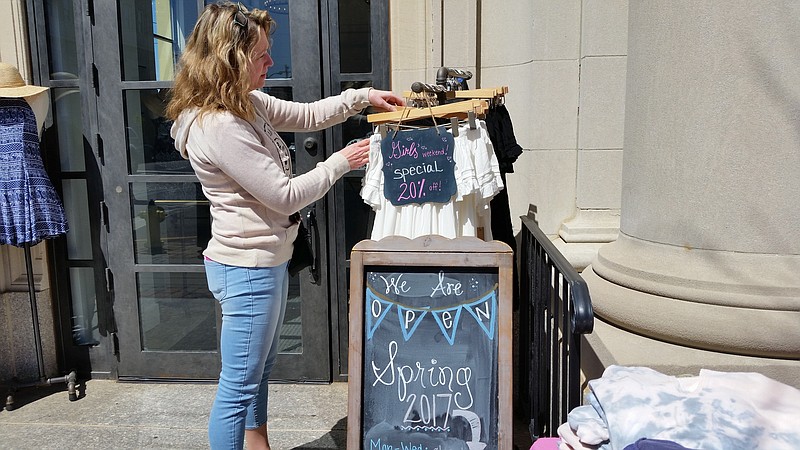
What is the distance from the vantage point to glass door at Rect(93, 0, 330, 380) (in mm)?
4035

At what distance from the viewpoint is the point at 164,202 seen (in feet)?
13.8

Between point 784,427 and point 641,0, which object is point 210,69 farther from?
point 784,427

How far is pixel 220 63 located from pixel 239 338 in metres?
1.09

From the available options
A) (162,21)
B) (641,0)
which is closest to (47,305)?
(162,21)

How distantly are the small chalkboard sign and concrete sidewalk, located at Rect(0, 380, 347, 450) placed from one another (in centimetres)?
147

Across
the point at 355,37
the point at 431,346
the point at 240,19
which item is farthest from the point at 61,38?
the point at 431,346

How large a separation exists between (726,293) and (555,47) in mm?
1679

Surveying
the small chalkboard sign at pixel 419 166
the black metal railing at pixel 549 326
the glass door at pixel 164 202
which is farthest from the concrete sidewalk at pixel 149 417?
the small chalkboard sign at pixel 419 166

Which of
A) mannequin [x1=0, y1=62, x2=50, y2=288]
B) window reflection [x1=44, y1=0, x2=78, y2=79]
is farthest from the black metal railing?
window reflection [x1=44, y1=0, x2=78, y2=79]

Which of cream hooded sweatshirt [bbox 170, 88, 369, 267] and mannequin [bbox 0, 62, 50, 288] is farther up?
mannequin [bbox 0, 62, 50, 288]

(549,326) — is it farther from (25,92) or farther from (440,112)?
(25,92)

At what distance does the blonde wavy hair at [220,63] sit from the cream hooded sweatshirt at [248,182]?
0.19ft

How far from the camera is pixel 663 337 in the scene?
2816 mm

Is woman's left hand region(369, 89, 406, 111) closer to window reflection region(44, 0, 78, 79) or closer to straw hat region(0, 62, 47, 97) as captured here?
straw hat region(0, 62, 47, 97)
